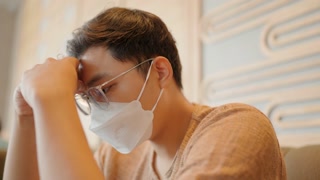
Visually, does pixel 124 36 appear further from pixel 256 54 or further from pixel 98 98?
pixel 256 54

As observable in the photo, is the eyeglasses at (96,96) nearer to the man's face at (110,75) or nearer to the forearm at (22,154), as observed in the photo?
the man's face at (110,75)

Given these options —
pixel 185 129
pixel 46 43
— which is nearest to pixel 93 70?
pixel 185 129

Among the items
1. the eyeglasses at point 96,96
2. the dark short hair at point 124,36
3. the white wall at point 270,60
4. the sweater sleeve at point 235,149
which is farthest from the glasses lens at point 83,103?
the white wall at point 270,60

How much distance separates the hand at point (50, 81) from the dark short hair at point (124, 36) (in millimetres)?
75

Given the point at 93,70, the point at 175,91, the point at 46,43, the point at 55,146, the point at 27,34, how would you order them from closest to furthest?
the point at 55,146, the point at 93,70, the point at 175,91, the point at 46,43, the point at 27,34

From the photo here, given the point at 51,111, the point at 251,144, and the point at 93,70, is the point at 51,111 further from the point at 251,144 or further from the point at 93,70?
the point at 251,144

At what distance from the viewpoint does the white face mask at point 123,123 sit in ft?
2.35

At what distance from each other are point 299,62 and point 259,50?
176 mm

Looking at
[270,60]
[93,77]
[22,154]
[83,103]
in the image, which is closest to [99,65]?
[93,77]

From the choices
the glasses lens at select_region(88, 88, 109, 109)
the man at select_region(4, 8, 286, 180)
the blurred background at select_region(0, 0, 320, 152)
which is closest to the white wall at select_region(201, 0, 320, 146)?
the blurred background at select_region(0, 0, 320, 152)

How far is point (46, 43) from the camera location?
9.96 ft

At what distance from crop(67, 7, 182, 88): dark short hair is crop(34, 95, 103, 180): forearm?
0.60 ft

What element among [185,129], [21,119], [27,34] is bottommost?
[185,129]

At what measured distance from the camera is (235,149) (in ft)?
1.75
